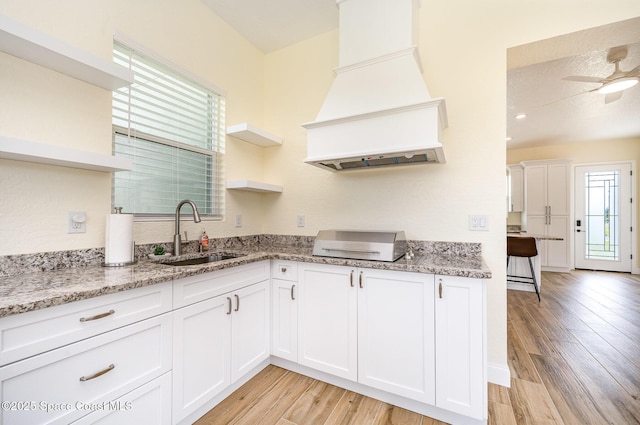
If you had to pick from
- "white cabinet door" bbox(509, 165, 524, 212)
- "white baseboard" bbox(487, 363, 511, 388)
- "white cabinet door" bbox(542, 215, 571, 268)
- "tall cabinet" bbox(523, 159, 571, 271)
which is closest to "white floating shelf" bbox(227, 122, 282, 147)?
"white baseboard" bbox(487, 363, 511, 388)

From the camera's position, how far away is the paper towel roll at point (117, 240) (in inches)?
59.3

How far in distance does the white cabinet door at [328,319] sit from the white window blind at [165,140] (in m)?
1.08

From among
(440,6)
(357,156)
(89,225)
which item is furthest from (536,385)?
(89,225)

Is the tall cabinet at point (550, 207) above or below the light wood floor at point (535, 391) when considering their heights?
above

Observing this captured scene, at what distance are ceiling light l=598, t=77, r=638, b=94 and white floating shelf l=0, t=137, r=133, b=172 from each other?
418 cm

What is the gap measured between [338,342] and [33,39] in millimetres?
2160

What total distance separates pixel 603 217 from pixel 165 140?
773 centimetres

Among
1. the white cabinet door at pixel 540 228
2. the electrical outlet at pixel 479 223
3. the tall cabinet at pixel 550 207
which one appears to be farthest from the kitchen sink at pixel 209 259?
the white cabinet door at pixel 540 228

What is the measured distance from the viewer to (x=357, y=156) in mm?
1859

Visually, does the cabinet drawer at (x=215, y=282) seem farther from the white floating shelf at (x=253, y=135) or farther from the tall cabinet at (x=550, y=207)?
the tall cabinet at (x=550, y=207)

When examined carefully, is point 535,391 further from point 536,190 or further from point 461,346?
point 536,190

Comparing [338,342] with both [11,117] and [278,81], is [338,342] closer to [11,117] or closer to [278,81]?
[11,117]

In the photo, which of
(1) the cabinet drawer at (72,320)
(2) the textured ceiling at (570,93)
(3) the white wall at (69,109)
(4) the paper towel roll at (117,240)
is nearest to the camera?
(1) the cabinet drawer at (72,320)

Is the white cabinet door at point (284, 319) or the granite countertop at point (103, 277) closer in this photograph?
the granite countertop at point (103, 277)
